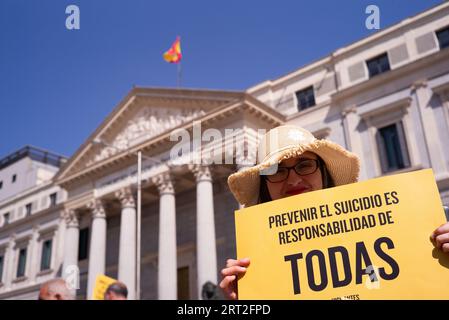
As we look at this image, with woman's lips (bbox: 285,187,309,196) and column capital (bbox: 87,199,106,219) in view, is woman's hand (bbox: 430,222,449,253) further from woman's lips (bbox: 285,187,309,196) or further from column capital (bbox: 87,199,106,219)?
column capital (bbox: 87,199,106,219)

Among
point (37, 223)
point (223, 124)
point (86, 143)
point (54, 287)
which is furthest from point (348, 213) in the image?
point (37, 223)

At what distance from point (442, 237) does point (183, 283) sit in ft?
98.5

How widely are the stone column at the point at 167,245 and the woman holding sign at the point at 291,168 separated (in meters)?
23.1

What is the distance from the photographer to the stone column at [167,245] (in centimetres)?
2559

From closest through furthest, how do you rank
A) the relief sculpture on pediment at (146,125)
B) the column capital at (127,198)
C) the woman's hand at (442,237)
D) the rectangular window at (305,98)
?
the woman's hand at (442,237) → the rectangular window at (305,98) → the relief sculpture on pediment at (146,125) → the column capital at (127,198)

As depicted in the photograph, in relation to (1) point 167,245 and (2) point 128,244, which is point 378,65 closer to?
(1) point 167,245

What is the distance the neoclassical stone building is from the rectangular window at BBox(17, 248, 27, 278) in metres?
10.4

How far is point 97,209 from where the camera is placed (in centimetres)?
3275

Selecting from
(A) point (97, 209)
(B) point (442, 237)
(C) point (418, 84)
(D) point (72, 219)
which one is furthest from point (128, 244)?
(B) point (442, 237)

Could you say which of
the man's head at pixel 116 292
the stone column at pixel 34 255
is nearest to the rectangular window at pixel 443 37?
the man's head at pixel 116 292

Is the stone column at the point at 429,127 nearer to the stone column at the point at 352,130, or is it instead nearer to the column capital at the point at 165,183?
the stone column at the point at 352,130

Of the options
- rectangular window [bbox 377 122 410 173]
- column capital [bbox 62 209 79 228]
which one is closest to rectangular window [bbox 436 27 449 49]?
rectangular window [bbox 377 122 410 173]

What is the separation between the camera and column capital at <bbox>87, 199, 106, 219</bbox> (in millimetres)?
32438

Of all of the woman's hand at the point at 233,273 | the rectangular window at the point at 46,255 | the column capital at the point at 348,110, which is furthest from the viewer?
the rectangular window at the point at 46,255
